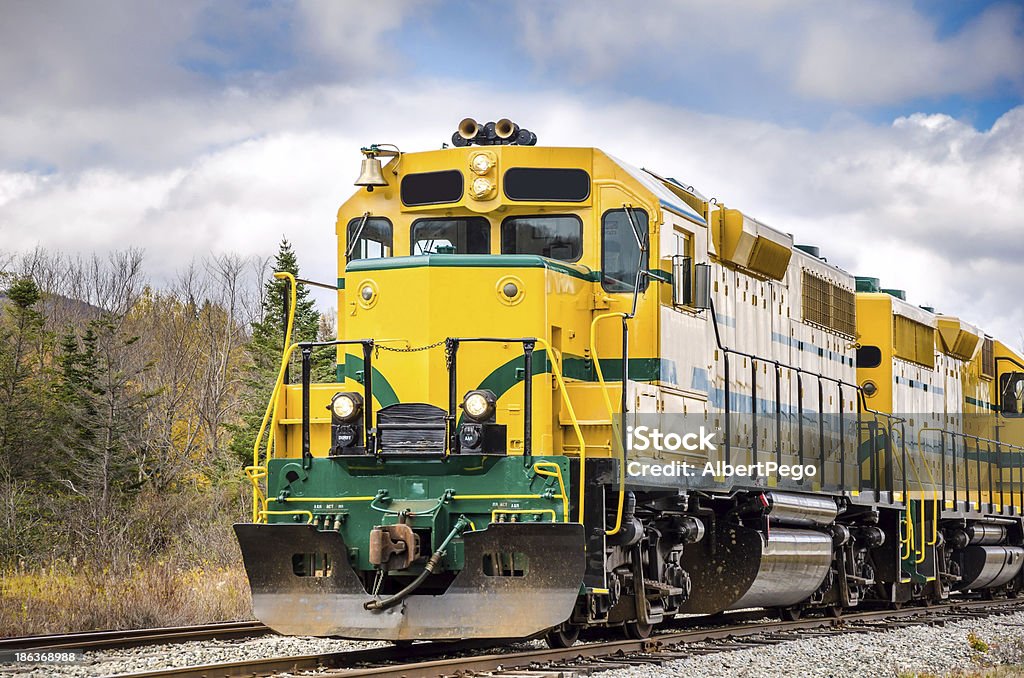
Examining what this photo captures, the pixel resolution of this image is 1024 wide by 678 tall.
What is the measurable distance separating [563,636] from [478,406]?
2138 millimetres

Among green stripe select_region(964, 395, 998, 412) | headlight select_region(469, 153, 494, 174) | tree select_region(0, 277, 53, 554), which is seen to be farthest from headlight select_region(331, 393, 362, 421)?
green stripe select_region(964, 395, 998, 412)

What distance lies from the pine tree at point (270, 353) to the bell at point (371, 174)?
1208 centimetres

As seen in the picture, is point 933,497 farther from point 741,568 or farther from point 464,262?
point 464,262

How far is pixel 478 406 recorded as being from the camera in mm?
9383

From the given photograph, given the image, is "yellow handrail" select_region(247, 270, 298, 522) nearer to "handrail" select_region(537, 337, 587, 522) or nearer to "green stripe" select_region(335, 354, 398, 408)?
"green stripe" select_region(335, 354, 398, 408)

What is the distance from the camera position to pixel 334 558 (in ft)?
30.8

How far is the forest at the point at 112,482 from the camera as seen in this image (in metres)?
13.7

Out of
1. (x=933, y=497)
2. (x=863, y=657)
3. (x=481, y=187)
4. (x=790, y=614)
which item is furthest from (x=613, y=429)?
(x=933, y=497)

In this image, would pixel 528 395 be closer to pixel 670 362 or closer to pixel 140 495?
pixel 670 362

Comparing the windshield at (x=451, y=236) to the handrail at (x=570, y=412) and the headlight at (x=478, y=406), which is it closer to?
the handrail at (x=570, y=412)

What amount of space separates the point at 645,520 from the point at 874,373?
759 centimetres

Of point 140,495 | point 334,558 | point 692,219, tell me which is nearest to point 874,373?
point 692,219
